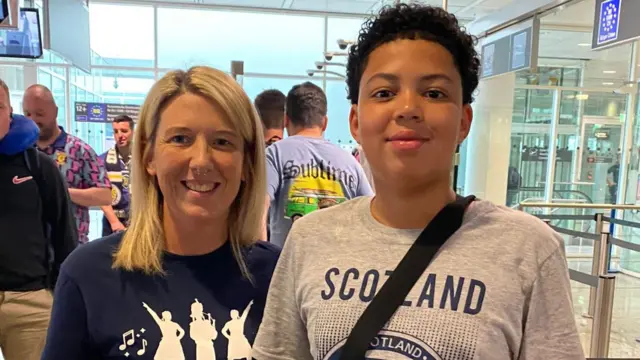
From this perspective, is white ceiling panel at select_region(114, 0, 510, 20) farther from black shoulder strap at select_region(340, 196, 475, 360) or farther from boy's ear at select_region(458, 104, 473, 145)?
black shoulder strap at select_region(340, 196, 475, 360)

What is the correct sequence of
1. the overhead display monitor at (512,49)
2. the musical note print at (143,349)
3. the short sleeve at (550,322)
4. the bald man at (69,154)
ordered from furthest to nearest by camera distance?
1. the overhead display monitor at (512,49)
2. the bald man at (69,154)
3. the musical note print at (143,349)
4. the short sleeve at (550,322)

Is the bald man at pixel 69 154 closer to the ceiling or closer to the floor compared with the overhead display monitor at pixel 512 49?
closer to the floor

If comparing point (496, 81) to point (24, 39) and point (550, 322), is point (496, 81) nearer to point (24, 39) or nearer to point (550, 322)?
point (24, 39)

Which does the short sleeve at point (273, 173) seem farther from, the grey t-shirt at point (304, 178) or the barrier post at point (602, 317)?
the barrier post at point (602, 317)

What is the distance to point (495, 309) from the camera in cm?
88

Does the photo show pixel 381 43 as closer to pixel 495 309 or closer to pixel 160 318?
pixel 495 309

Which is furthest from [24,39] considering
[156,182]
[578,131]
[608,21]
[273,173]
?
[578,131]

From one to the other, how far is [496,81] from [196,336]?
8.56 metres

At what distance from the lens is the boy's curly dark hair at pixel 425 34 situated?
1022 mm

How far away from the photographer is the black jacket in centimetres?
240

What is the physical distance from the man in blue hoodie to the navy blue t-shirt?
1.40 meters

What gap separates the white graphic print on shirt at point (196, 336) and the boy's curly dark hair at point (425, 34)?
25.5 inches

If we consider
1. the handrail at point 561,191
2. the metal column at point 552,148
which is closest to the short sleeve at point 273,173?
the metal column at point 552,148

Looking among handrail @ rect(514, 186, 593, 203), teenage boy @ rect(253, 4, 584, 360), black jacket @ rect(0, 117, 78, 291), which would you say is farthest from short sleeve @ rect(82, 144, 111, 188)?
handrail @ rect(514, 186, 593, 203)
